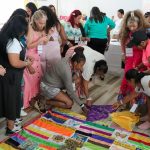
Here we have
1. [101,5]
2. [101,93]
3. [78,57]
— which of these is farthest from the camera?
[101,5]

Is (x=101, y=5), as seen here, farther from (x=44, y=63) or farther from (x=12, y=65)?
(x=12, y=65)

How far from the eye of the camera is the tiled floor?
280 cm

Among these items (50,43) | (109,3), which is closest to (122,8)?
(109,3)

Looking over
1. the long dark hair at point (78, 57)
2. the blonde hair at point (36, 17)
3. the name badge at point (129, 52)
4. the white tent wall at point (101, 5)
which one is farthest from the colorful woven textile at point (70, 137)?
the white tent wall at point (101, 5)

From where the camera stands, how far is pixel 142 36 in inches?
104

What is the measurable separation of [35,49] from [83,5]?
11.2 ft

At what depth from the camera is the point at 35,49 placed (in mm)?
2949

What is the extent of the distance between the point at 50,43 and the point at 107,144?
1.43 meters

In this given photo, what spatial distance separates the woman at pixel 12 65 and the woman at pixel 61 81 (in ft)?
1.69

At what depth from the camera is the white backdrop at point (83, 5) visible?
18.0 feet

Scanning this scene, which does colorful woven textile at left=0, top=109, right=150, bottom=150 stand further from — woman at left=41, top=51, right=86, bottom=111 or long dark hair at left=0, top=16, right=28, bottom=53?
long dark hair at left=0, top=16, right=28, bottom=53

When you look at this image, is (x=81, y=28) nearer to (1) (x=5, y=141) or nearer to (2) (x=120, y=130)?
(2) (x=120, y=130)

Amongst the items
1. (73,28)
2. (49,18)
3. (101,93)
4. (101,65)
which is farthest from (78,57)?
(73,28)

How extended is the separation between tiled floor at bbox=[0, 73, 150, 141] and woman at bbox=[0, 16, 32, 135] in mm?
261
